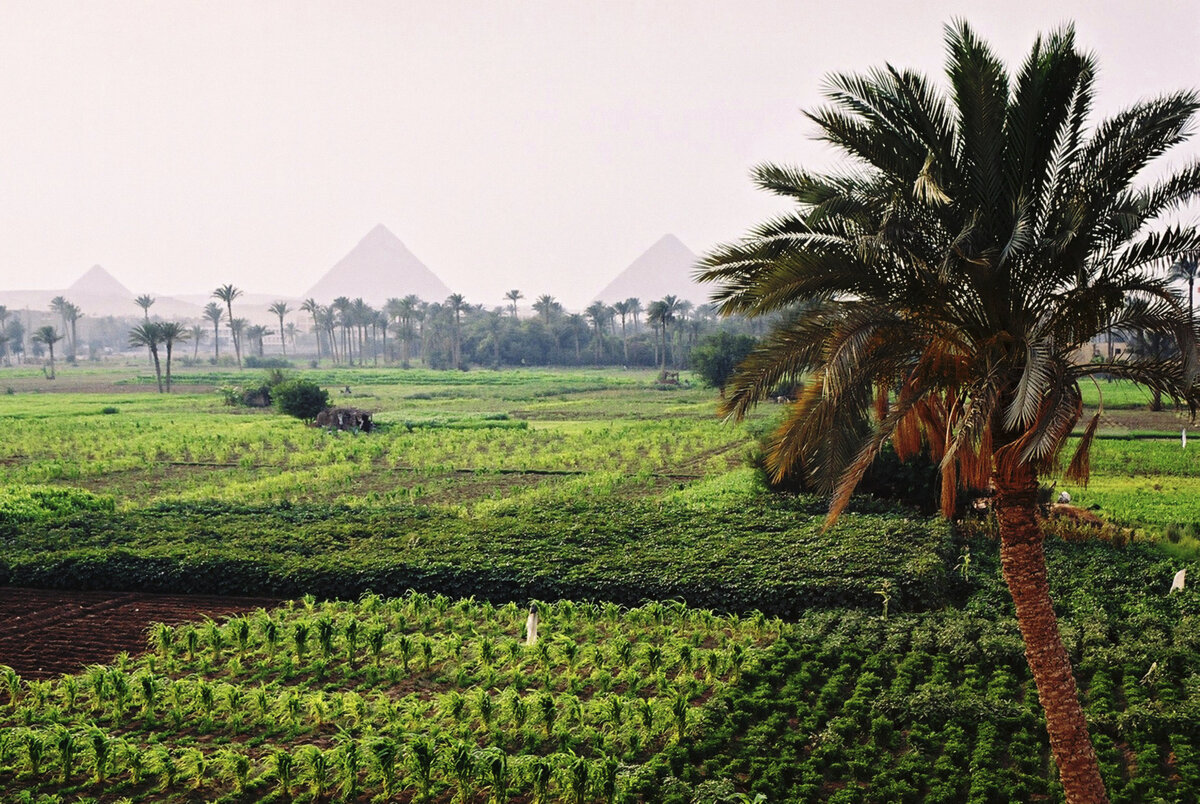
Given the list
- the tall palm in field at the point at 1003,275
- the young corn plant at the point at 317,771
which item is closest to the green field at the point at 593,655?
the young corn plant at the point at 317,771

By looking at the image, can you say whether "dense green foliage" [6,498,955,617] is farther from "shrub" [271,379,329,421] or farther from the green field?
"shrub" [271,379,329,421]

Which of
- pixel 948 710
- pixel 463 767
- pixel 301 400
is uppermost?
pixel 301 400

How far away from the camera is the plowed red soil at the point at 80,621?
42.4 ft

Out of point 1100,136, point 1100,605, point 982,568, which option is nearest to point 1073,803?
point 1100,136

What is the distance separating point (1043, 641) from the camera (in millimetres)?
8023

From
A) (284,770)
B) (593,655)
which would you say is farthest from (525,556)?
(284,770)

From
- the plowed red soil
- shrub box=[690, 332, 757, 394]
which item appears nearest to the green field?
the plowed red soil

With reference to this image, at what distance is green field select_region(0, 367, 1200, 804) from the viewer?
9.10 m

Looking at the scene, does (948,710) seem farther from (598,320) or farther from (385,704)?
(598,320)

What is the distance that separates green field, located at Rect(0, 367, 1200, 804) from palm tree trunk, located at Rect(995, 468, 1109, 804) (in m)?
0.93

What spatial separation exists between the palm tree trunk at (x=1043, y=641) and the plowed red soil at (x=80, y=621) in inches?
446

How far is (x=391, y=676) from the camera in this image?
39.2ft

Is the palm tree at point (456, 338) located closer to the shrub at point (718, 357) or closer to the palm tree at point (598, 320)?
the palm tree at point (598, 320)

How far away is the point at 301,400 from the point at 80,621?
31.4 meters
